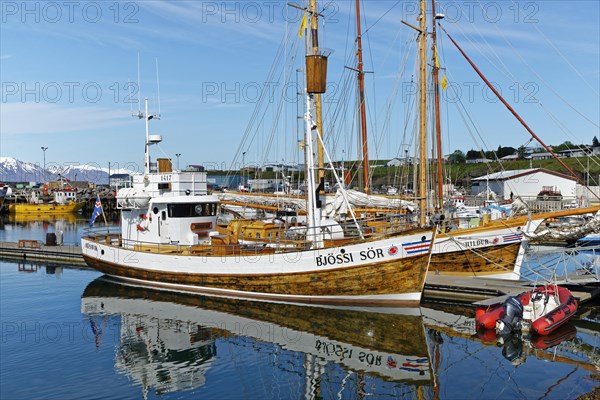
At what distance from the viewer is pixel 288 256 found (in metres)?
21.2

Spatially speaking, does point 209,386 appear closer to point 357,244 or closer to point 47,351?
point 47,351

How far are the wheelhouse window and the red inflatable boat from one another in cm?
1364

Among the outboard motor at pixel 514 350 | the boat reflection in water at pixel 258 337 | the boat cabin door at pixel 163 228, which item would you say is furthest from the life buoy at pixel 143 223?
the outboard motor at pixel 514 350

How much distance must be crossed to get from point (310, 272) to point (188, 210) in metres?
7.97

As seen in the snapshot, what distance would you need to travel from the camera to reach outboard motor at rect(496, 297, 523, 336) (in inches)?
685

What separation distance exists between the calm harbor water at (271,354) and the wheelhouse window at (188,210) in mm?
4296

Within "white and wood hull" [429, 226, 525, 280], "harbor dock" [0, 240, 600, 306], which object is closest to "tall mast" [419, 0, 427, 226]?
"harbor dock" [0, 240, 600, 306]

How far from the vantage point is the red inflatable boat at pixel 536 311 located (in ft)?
57.2

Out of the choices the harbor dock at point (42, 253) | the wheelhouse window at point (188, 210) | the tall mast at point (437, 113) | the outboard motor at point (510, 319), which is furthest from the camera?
the harbor dock at point (42, 253)

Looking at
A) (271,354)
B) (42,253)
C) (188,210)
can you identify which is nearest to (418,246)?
(271,354)

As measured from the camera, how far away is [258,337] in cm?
1833

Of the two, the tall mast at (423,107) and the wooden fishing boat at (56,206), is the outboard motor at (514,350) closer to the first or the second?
the tall mast at (423,107)

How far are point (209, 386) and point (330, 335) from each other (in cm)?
527

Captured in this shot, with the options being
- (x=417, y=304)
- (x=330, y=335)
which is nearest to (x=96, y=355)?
(x=330, y=335)
